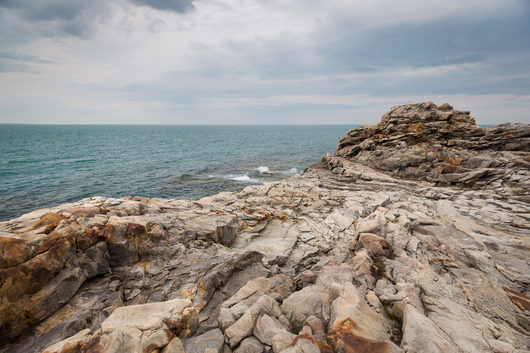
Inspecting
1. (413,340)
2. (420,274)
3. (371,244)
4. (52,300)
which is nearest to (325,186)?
(371,244)

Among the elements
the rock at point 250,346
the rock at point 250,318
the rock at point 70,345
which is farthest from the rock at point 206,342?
the rock at point 70,345

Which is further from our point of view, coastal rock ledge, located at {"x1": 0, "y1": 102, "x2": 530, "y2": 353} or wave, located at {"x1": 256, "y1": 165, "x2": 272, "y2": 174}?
wave, located at {"x1": 256, "y1": 165, "x2": 272, "y2": 174}

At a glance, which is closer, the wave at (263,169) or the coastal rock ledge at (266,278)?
the coastal rock ledge at (266,278)

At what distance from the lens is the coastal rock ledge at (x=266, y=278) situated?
7004 millimetres

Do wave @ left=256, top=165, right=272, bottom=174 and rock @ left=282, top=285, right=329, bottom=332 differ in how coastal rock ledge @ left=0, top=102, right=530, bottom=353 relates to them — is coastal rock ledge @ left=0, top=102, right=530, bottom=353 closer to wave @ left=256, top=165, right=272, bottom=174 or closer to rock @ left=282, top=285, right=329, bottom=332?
rock @ left=282, top=285, right=329, bottom=332

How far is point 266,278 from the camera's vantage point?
412 inches

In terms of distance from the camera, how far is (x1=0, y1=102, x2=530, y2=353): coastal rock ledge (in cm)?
700

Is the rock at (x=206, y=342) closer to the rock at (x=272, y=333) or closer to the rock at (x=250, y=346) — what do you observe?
the rock at (x=250, y=346)

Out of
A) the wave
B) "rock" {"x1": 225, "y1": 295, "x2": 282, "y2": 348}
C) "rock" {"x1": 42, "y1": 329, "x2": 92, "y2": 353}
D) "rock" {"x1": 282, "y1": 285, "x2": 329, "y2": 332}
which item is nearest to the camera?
"rock" {"x1": 42, "y1": 329, "x2": 92, "y2": 353}

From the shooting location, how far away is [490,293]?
988 centimetres

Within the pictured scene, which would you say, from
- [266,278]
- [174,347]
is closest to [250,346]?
[174,347]

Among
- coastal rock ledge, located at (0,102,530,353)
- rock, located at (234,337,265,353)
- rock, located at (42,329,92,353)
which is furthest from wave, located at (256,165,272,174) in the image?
rock, located at (42,329,92,353)

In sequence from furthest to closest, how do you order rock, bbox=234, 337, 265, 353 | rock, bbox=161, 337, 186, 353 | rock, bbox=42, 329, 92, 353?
rock, bbox=234, 337, 265, 353 < rock, bbox=161, 337, 186, 353 < rock, bbox=42, 329, 92, 353

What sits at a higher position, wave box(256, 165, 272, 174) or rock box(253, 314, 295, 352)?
rock box(253, 314, 295, 352)
